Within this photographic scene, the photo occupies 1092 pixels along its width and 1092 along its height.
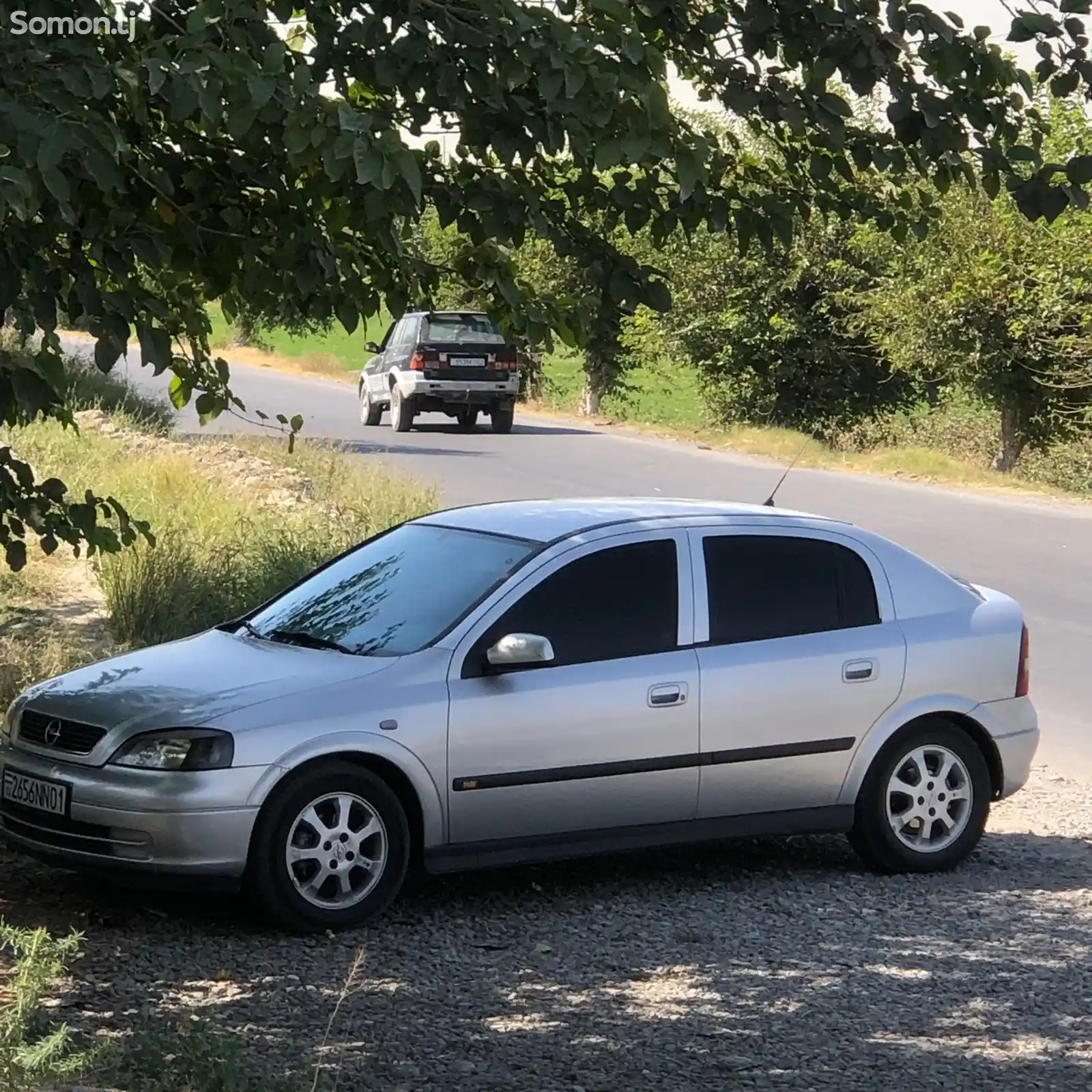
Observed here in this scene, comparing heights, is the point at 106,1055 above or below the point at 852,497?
below

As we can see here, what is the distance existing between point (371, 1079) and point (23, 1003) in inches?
40.0

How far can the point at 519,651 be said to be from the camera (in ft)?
22.5

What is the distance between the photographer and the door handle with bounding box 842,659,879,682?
7578mm

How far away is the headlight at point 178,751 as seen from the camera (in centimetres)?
650

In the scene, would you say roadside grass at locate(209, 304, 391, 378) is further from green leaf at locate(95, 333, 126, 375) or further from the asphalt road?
green leaf at locate(95, 333, 126, 375)

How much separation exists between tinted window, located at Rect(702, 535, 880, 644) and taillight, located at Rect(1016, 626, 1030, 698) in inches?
27.8

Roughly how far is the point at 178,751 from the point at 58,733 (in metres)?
0.60

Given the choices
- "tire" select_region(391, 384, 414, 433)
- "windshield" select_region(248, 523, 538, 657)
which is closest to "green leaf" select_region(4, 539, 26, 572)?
"windshield" select_region(248, 523, 538, 657)

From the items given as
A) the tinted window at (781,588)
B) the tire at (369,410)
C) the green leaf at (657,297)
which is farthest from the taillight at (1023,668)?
the tire at (369,410)

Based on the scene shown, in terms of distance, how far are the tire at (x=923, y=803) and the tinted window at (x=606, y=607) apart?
3.68 feet

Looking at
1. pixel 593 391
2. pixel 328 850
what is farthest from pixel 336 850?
pixel 593 391

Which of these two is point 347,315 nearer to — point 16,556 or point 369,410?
point 16,556

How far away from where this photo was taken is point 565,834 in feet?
23.1

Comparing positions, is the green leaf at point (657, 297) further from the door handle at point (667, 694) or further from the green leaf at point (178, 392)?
the door handle at point (667, 694)
